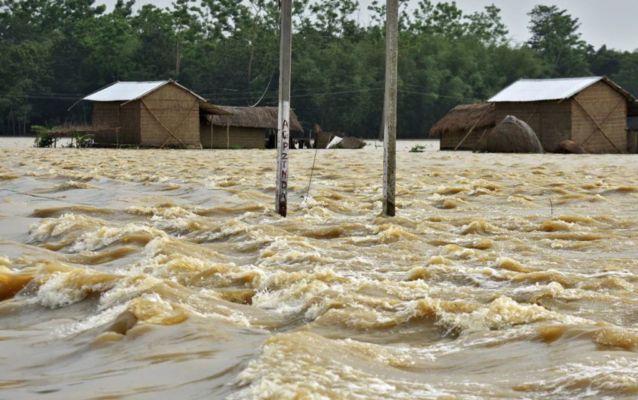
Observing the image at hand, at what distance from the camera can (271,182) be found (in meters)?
16.4

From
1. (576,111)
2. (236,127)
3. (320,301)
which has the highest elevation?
(576,111)

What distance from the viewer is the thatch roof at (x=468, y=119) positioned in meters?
38.2

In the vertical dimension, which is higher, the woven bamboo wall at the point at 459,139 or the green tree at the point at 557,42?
the green tree at the point at 557,42

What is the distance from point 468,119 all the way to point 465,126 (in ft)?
1.27

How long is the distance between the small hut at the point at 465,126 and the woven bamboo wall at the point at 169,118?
10.3 meters

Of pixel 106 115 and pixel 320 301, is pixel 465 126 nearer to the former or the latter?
pixel 106 115

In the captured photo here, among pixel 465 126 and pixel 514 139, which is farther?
pixel 465 126

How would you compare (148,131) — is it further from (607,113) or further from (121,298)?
(121,298)

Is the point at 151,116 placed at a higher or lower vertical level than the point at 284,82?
lower

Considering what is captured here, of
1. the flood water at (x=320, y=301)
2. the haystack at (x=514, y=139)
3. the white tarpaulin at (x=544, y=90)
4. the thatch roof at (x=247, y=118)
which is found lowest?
the flood water at (x=320, y=301)

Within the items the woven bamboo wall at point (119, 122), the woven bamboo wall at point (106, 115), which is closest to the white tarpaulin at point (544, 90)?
the woven bamboo wall at point (119, 122)

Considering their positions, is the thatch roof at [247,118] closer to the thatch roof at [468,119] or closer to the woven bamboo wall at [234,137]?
the woven bamboo wall at [234,137]

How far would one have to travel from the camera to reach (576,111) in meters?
34.5

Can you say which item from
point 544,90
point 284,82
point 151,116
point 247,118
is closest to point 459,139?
point 544,90
